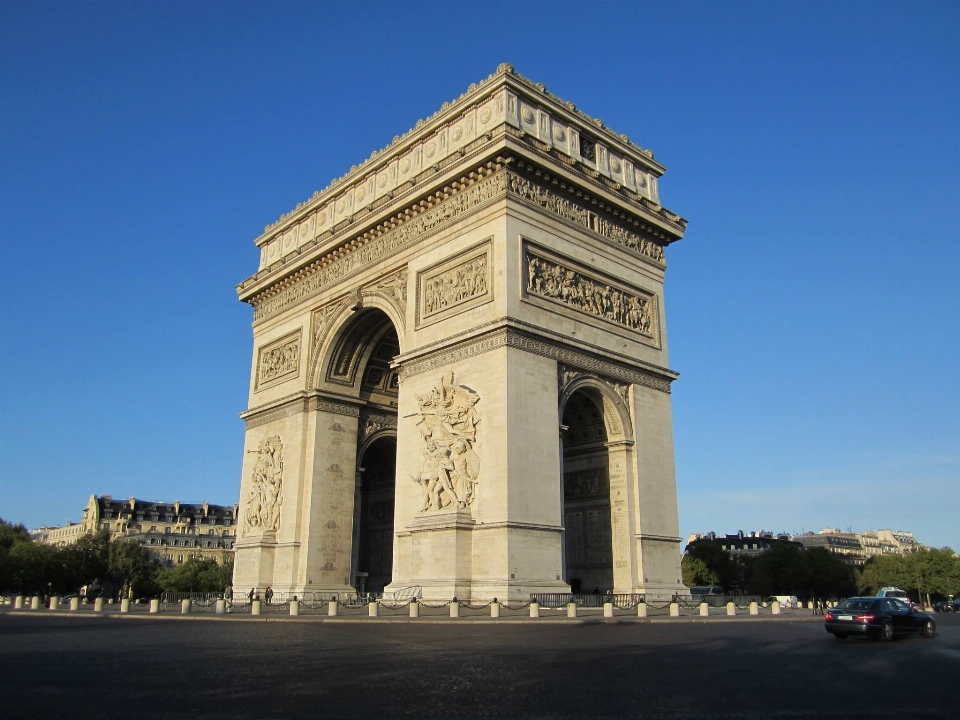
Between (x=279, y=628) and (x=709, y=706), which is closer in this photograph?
(x=709, y=706)

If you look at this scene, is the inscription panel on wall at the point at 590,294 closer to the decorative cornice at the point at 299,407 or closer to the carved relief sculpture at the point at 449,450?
the carved relief sculpture at the point at 449,450

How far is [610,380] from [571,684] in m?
17.7

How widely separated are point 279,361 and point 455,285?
1077cm

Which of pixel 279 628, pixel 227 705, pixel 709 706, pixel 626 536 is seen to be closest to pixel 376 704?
pixel 227 705

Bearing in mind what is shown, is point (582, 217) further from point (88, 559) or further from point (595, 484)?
point (88, 559)

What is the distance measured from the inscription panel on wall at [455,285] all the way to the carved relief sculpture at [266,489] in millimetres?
8849

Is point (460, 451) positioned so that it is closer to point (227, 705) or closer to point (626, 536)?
point (626, 536)

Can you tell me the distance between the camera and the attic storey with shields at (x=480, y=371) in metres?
22.1

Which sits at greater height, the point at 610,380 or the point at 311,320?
the point at 311,320

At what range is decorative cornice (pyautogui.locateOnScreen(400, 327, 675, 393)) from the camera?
2245 centimetres

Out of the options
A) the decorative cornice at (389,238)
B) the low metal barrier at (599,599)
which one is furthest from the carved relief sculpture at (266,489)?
the low metal barrier at (599,599)

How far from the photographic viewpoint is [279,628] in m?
16.5

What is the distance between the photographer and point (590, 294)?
25344 millimetres

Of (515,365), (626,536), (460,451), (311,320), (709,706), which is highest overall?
(311,320)
